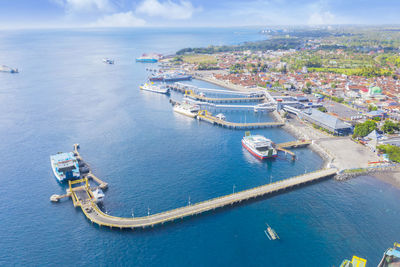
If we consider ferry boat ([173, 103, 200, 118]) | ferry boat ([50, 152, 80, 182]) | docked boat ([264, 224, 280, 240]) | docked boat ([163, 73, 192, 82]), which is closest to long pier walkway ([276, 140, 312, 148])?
docked boat ([264, 224, 280, 240])

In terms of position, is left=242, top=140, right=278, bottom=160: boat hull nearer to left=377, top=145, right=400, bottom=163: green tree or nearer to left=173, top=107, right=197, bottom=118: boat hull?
left=377, top=145, right=400, bottom=163: green tree

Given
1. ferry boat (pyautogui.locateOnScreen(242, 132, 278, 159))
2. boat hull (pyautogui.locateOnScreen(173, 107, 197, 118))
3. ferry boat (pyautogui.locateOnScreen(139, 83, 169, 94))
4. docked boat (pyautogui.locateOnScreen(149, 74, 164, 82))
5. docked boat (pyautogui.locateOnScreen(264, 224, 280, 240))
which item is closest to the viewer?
docked boat (pyautogui.locateOnScreen(264, 224, 280, 240))

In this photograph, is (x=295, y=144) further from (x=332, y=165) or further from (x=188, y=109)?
(x=188, y=109)

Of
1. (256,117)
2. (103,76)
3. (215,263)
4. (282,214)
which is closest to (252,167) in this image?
(282,214)

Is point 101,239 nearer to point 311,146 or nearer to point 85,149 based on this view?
point 85,149

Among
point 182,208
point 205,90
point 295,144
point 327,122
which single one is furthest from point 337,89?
point 182,208

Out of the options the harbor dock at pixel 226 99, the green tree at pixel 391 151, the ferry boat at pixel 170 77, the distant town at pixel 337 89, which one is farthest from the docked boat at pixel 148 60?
the green tree at pixel 391 151

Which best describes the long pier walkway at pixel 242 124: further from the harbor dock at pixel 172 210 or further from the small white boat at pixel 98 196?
the small white boat at pixel 98 196
